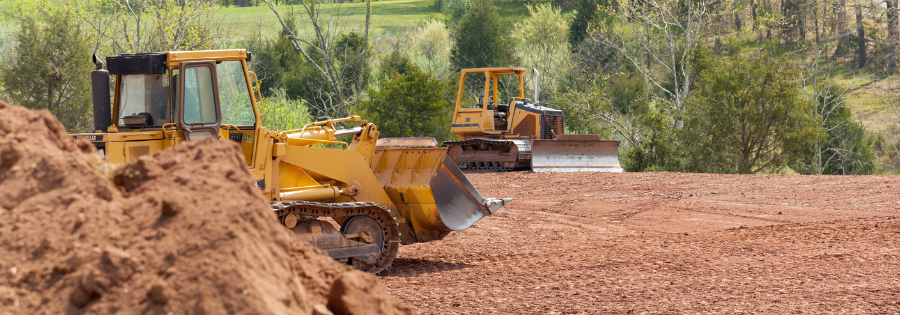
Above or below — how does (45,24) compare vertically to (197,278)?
above

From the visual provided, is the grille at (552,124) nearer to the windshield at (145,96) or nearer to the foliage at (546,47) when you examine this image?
the windshield at (145,96)

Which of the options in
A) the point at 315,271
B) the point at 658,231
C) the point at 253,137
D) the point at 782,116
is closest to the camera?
the point at 315,271

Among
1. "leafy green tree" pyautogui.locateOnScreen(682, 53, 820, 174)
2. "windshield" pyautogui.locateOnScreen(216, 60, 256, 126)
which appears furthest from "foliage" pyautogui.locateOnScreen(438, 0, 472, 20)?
"windshield" pyautogui.locateOnScreen(216, 60, 256, 126)

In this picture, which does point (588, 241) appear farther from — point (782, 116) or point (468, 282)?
point (782, 116)

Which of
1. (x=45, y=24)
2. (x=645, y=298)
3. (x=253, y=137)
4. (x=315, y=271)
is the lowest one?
(x=645, y=298)

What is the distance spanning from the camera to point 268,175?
7676 millimetres

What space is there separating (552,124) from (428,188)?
46.2 ft

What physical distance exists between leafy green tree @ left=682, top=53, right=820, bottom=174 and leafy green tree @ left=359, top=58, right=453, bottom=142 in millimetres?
9434

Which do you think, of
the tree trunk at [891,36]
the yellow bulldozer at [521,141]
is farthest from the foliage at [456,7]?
the yellow bulldozer at [521,141]

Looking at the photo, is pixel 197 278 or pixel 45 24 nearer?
pixel 197 278

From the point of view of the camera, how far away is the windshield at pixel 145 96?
7160 millimetres

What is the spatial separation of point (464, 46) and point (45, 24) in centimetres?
2312

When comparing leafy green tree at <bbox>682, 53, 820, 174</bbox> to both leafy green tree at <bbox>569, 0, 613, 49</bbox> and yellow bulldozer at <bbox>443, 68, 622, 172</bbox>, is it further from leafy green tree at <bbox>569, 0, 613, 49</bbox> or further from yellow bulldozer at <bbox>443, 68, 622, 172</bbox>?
leafy green tree at <bbox>569, 0, 613, 49</bbox>

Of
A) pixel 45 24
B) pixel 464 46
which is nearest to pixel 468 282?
pixel 45 24
